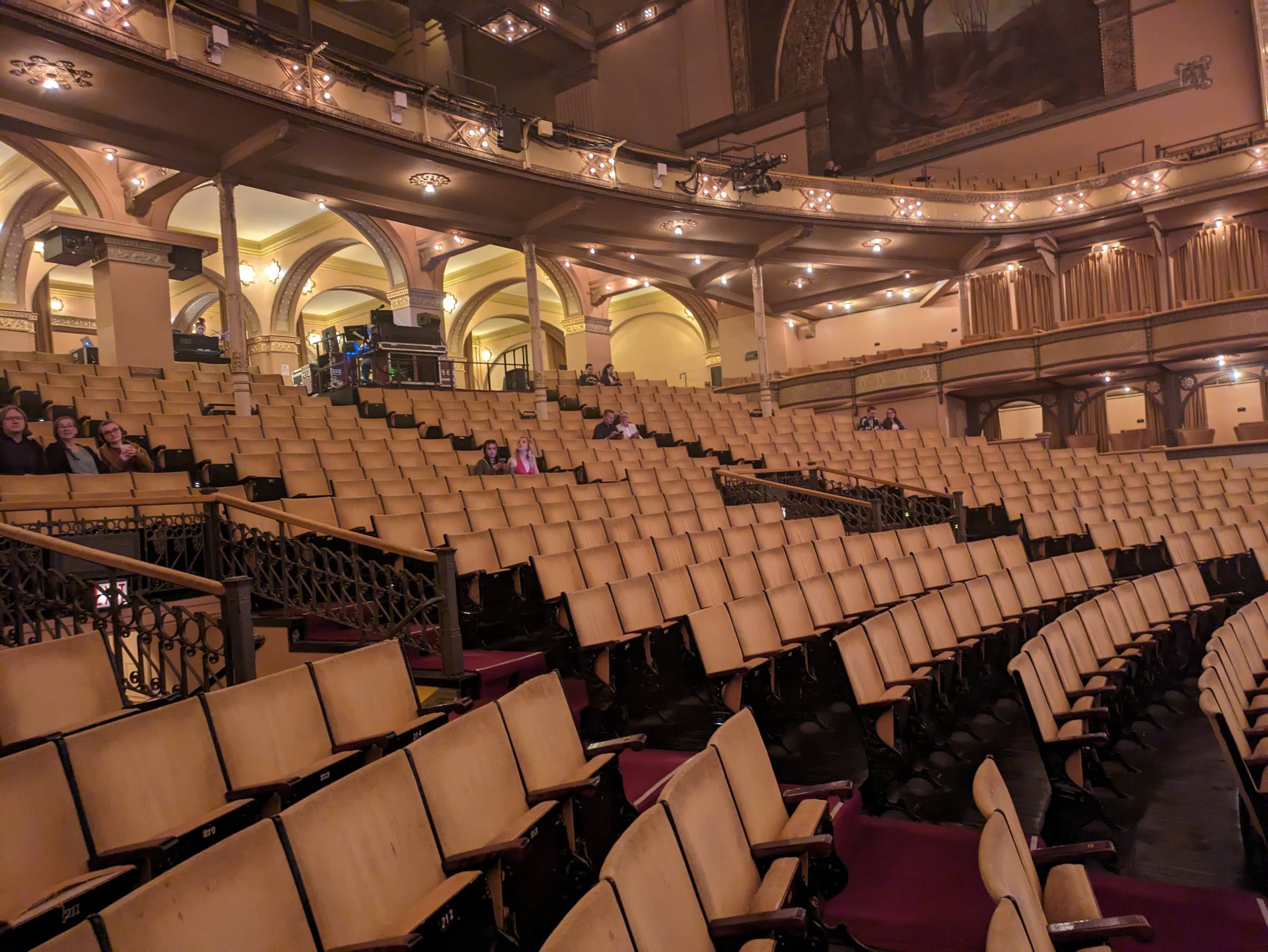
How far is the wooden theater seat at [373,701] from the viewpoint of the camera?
7.17ft

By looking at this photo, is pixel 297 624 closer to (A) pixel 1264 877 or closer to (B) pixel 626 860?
(B) pixel 626 860

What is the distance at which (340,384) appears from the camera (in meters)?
9.15

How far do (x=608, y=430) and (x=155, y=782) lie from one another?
21.0 feet

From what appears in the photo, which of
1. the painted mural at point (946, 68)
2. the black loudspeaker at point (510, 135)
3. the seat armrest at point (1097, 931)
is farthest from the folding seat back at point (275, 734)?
the painted mural at point (946, 68)

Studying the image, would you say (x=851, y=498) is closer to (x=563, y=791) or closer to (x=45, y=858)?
(x=563, y=791)

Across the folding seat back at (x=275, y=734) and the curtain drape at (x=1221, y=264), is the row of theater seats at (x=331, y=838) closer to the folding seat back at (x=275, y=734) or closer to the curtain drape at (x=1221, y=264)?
the folding seat back at (x=275, y=734)

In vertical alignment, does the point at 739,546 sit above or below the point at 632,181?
below

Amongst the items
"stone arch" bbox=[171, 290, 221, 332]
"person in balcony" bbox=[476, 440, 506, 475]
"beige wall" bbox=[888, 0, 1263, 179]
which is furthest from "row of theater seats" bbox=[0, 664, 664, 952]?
"stone arch" bbox=[171, 290, 221, 332]

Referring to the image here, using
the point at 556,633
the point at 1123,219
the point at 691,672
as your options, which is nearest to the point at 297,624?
the point at 556,633

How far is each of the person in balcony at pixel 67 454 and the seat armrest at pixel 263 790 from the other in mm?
3136

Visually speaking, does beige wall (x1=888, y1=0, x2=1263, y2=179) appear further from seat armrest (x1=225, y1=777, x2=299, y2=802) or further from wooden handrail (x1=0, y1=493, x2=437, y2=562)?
seat armrest (x1=225, y1=777, x2=299, y2=802)

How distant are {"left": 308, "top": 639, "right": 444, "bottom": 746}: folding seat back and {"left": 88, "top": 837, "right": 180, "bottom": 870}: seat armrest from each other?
23.6 inches

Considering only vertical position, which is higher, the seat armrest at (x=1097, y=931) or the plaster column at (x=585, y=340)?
the plaster column at (x=585, y=340)

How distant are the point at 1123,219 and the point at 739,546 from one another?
33.3ft
